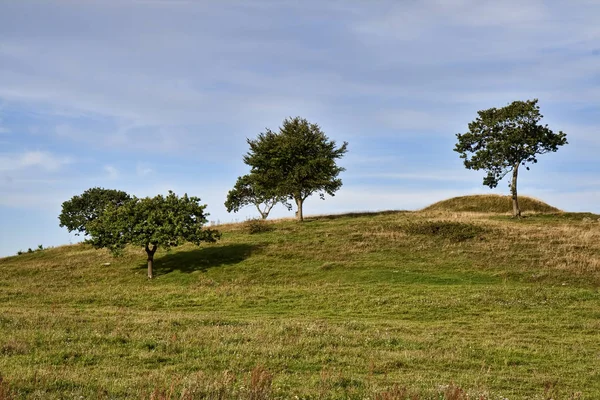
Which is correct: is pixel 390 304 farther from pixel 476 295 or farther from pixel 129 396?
pixel 129 396

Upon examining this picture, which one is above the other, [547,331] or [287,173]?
[287,173]

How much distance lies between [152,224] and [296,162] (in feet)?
105

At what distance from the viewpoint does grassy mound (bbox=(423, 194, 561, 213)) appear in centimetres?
8500

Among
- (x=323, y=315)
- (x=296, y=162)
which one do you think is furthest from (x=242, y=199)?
(x=323, y=315)

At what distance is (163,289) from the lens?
38875mm

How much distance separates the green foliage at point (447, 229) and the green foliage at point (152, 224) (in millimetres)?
23264

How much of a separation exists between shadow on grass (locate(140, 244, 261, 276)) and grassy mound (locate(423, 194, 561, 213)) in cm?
4599

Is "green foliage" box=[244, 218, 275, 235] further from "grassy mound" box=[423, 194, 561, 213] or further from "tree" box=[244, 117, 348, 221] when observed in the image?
"grassy mound" box=[423, 194, 561, 213]

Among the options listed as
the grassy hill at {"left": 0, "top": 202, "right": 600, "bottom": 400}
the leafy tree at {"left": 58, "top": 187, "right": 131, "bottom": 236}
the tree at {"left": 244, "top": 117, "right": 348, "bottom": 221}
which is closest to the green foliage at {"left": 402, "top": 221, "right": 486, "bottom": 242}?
the grassy hill at {"left": 0, "top": 202, "right": 600, "bottom": 400}

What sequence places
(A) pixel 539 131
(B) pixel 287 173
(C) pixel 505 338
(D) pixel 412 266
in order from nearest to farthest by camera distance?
(C) pixel 505 338, (D) pixel 412 266, (A) pixel 539 131, (B) pixel 287 173

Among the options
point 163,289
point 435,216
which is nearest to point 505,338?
point 163,289

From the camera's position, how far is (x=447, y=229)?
56656 millimetres

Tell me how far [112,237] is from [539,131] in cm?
5502

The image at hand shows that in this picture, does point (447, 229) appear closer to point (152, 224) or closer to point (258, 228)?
point (258, 228)
